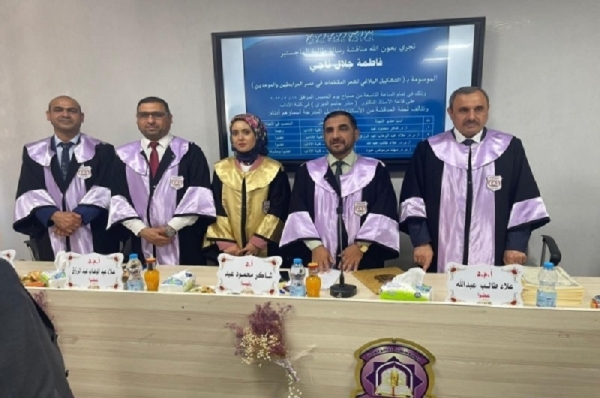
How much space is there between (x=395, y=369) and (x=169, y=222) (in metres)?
1.49

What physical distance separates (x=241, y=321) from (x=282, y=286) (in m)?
0.24

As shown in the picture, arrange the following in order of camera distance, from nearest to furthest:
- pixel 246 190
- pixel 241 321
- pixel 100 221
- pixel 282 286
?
pixel 241 321
pixel 282 286
pixel 246 190
pixel 100 221

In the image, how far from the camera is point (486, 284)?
1.50 m

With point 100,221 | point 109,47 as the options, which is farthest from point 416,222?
point 109,47

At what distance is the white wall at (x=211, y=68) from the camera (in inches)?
106

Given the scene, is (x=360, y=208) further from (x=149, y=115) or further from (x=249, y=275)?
(x=149, y=115)

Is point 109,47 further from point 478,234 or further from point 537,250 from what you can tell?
point 537,250

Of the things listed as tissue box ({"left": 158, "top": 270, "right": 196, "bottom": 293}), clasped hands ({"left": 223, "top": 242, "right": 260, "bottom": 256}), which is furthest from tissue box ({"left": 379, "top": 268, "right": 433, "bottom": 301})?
clasped hands ({"left": 223, "top": 242, "right": 260, "bottom": 256})

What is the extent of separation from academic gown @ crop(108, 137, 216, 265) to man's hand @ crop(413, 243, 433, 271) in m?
1.09

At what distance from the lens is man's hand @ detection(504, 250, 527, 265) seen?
2201 mm

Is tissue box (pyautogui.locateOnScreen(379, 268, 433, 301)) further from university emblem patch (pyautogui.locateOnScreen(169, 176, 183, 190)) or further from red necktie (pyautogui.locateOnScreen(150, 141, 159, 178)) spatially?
red necktie (pyautogui.locateOnScreen(150, 141, 159, 178))

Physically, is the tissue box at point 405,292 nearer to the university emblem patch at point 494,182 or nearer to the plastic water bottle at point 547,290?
the plastic water bottle at point 547,290

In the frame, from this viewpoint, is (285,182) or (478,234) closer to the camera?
(478,234)

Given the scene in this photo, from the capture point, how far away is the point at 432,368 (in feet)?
4.95
